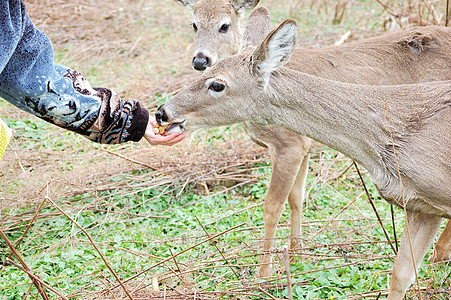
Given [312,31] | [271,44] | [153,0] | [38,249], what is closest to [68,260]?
[38,249]

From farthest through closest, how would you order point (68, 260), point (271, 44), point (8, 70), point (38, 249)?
point (38, 249) < point (68, 260) < point (271, 44) < point (8, 70)

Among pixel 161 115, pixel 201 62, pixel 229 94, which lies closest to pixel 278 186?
pixel 229 94

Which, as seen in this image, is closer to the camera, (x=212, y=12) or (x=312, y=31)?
(x=212, y=12)

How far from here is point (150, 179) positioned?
254 inches

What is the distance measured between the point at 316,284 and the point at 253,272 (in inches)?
21.6

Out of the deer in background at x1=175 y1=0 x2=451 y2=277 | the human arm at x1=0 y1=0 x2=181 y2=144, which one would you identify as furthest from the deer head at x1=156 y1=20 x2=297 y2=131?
the deer in background at x1=175 y1=0 x2=451 y2=277

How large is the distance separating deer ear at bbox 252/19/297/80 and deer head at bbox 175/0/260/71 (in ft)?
6.80

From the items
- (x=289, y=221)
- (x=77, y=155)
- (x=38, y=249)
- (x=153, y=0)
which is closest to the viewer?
(x=38, y=249)

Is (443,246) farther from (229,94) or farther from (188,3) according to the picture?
(188,3)

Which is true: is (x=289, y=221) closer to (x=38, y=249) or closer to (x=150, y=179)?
(x=150, y=179)

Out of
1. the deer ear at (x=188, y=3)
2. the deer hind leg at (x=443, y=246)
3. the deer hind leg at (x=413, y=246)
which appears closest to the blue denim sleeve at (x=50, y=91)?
the deer hind leg at (x=413, y=246)

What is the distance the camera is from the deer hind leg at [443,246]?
193 inches

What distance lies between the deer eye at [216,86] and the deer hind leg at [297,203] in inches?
63.6

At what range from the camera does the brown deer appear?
3609 millimetres
